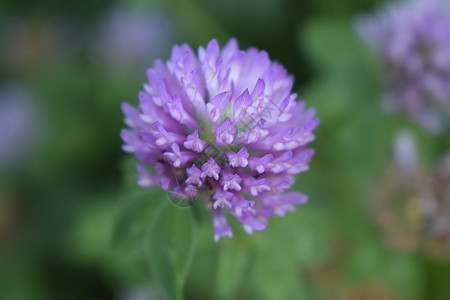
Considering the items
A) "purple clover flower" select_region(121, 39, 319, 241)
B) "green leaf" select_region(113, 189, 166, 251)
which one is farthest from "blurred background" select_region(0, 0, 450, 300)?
"purple clover flower" select_region(121, 39, 319, 241)

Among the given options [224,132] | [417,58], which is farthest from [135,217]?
[417,58]

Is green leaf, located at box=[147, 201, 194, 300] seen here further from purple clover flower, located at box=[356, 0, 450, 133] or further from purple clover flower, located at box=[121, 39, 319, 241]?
purple clover flower, located at box=[356, 0, 450, 133]

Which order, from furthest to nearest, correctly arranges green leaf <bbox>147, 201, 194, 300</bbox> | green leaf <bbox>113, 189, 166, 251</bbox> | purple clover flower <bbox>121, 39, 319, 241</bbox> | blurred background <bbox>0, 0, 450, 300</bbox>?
blurred background <bbox>0, 0, 450, 300</bbox>
green leaf <bbox>113, 189, 166, 251</bbox>
green leaf <bbox>147, 201, 194, 300</bbox>
purple clover flower <bbox>121, 39, 319, 241</bbox>

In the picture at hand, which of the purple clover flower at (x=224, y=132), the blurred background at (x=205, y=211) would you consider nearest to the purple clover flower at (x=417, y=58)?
the blurred background at (x=205, y=211)

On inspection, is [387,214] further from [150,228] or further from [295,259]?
[150,228]

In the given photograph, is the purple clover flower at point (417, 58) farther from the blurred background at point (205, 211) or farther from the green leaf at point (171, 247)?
the green leaf at point (171, 247)

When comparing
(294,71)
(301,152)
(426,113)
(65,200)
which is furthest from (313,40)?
(65,200)

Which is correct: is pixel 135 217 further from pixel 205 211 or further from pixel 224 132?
pixel 224 132
